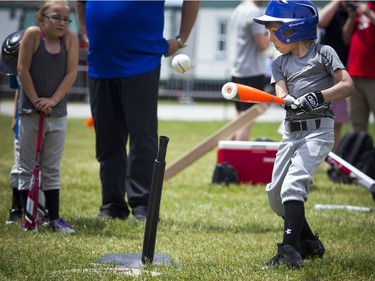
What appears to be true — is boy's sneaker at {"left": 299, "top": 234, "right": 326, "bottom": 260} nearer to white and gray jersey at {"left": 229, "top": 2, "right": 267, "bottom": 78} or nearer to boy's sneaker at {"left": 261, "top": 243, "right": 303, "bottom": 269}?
boy's sneaker at {"left": 261, "top": 243, "right": 303, "bottom": 269}

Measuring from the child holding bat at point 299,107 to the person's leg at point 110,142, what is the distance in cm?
196

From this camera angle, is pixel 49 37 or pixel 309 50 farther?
pixel 49 37

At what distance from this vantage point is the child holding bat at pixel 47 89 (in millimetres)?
6406

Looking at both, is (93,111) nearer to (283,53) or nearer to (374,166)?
(283,53)

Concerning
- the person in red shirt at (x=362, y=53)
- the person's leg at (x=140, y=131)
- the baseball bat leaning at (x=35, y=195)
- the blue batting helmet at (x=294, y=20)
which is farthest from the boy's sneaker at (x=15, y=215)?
the person in red shirt at (x=362, y=53)

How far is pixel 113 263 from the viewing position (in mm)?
5074

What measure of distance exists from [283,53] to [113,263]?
69.9 inches

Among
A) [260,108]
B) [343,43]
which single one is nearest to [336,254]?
[260,108]

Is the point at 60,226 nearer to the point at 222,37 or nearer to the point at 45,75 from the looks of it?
the point at 45,75

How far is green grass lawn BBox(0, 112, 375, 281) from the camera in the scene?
15.9 feet

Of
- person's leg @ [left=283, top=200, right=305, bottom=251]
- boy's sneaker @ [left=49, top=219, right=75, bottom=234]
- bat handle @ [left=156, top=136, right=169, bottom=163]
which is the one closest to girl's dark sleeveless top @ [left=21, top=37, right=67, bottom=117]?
boy's sneaker @ [left=49, top=219, right=75, bottom=234]

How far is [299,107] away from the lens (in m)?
5.00

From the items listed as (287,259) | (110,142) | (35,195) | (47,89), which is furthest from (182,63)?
(287,259)

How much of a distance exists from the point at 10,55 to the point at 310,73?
2.61 metres
